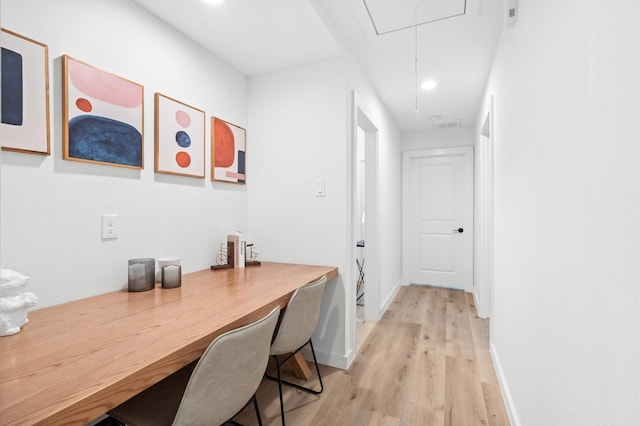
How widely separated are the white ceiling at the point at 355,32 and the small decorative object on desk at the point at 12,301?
59.0 inches

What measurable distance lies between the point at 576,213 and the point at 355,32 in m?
1.86

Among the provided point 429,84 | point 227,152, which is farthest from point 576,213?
point 429,84

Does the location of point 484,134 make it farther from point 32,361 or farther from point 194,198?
point 32,361

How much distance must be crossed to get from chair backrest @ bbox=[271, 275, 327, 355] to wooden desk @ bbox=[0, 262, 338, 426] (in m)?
0.07

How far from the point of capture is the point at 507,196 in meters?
1.87

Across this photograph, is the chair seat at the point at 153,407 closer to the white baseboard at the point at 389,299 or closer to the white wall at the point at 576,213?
the white wall at the point at 576,213

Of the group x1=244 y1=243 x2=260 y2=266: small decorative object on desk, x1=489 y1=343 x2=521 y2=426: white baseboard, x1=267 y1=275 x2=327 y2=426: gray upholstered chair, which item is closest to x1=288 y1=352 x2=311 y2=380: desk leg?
x1=267 y1=275 x2=327 y2=426: gray upholstered chair

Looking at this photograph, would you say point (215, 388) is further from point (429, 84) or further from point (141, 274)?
point (429, 84)

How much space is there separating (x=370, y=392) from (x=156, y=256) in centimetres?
156

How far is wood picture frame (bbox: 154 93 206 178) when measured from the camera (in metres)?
1.77

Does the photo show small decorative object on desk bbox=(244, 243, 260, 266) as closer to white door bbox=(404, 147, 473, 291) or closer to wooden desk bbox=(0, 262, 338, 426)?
wooden desk bbox=(0, 262, 338, 426)

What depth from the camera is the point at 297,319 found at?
1.59 m

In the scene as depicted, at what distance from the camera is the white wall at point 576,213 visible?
2.12 feet

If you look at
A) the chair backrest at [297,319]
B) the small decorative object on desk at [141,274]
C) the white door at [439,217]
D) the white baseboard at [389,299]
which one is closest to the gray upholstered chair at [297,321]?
the chair backrest at [297,319]
